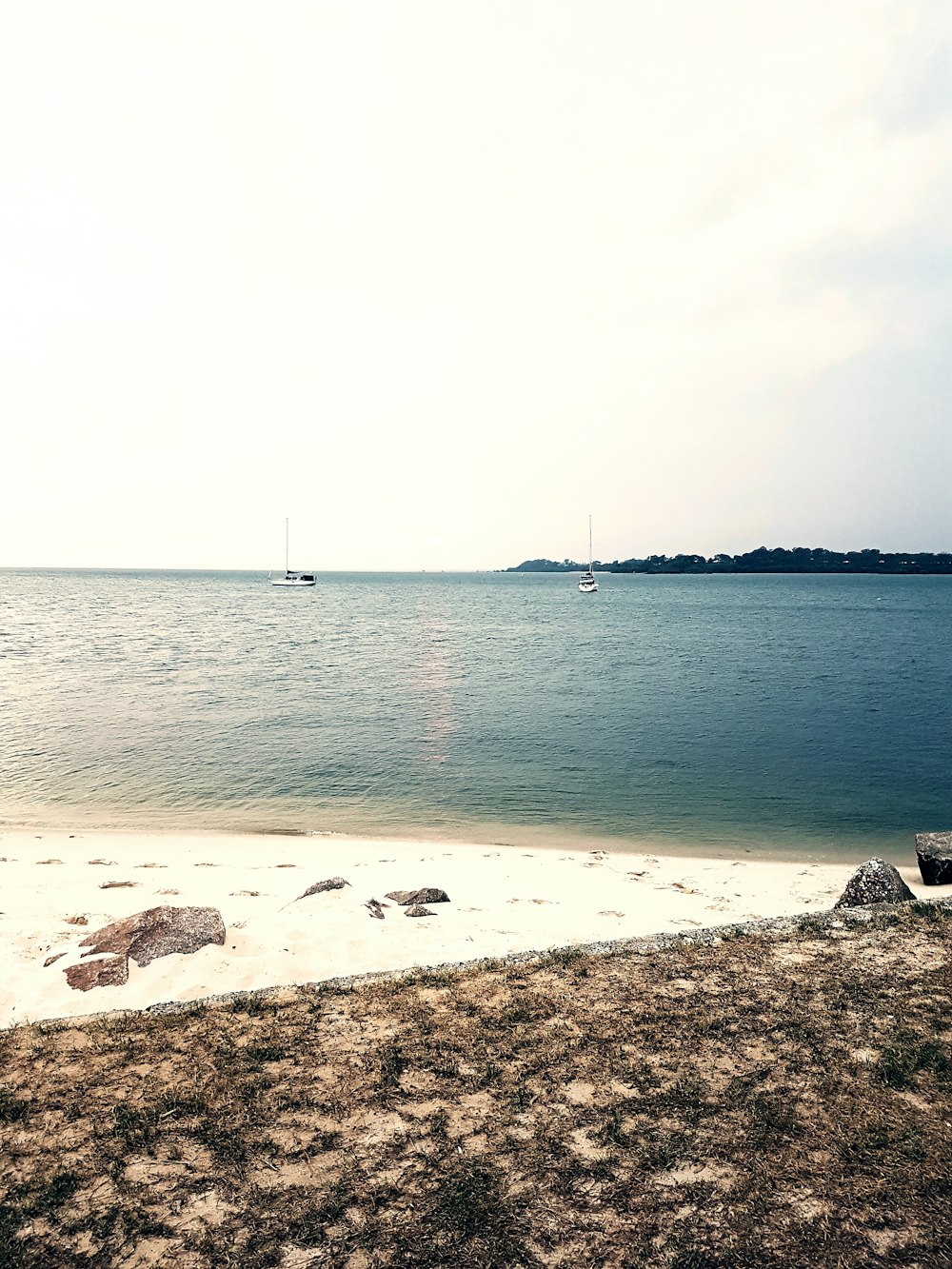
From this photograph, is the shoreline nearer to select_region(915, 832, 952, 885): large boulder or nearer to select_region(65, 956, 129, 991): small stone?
select_region(915, 832, 952, 885): large boulder

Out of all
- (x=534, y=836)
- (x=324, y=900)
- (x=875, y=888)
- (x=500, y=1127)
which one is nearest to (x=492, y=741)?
(x=534, y=836)

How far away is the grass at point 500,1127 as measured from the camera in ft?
17.3

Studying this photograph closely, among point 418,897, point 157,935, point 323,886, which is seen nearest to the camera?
point 157,935

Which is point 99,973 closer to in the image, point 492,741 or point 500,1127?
point 500,1127

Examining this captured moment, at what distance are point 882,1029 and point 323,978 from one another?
7.27 metres

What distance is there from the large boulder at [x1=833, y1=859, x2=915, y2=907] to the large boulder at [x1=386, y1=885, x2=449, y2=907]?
7.83 meters

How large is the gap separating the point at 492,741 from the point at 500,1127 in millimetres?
27820

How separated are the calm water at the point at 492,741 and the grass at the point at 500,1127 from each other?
42.1ft

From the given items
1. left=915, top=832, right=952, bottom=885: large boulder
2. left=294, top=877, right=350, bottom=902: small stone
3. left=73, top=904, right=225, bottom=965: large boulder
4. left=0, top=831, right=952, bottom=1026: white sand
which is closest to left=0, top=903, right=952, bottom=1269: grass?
left=0, top=831, right=952, bottom=1026: white sand

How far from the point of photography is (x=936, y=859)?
596 inches

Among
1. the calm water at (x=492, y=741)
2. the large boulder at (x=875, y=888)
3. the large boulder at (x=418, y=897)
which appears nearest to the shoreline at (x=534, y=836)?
the calm water at (x=492, y=741)

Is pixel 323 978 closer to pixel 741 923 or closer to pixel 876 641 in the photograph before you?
pixel 741 923

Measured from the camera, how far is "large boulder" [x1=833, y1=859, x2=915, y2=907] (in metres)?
12.5

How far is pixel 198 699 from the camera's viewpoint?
145 feet
